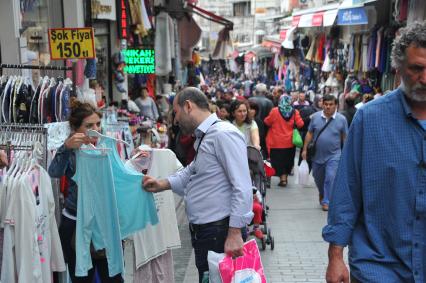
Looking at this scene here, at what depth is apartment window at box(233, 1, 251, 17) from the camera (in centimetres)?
6382

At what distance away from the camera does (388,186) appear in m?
2.77

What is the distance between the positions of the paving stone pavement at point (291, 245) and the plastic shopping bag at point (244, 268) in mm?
2327

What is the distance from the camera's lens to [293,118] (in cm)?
1138

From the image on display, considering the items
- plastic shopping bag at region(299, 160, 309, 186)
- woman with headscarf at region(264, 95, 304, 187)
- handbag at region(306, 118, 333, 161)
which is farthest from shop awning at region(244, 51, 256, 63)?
handbag at region(306, 118, 333, 161)

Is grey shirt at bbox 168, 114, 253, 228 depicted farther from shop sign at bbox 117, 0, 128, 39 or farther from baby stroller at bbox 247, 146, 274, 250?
shop sign at bbox 117, 0, 128, 39

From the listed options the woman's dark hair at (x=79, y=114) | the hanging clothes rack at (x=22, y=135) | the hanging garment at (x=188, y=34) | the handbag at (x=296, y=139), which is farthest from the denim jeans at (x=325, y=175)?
the hanging garment at (x=188, y=34)

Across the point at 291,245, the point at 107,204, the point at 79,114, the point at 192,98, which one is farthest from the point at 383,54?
the point at 107,204

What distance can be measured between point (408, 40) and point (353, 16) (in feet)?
36.2

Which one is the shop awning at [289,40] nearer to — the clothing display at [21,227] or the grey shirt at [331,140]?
the grey shirt at [331,140]

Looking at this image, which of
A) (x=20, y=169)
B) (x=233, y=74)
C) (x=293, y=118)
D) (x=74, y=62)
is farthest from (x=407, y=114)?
(x=233, y=74)

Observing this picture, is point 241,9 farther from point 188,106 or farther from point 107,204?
point 188,106

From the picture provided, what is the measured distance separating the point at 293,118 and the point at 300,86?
470 inches

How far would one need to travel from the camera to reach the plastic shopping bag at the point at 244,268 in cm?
389

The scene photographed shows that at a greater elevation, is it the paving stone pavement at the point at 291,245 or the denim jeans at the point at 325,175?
the denim jeans at the point at 325,175
